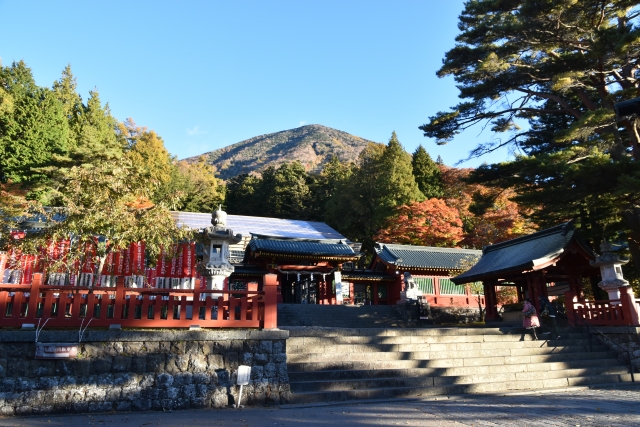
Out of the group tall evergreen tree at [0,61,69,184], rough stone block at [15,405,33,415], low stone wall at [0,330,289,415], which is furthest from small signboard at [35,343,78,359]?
tall evergreen tree at [0,61,69,184]

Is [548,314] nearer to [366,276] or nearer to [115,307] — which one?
[115,307]

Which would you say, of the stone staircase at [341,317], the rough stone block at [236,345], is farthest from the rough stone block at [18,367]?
the stone staircase at [341,317]

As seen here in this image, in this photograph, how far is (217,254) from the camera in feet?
34.7

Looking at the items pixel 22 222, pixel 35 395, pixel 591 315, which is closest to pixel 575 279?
pixel 591 315

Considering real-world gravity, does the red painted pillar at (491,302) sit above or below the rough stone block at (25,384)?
above

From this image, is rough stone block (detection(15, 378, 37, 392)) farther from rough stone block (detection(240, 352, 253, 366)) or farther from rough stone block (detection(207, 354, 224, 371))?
rough stone block (detection(240, 352, 253, 366))

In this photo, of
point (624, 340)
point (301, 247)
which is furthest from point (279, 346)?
point (301, 247)

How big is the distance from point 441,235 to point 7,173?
82.4ft

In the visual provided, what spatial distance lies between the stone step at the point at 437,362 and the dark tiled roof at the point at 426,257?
11700 mm

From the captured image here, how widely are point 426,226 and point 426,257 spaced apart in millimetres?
3465

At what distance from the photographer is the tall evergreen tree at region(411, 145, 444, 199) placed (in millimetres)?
33938

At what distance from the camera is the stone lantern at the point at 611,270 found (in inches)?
451

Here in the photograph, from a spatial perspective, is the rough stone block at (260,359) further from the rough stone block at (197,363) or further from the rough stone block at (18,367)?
the rough stone block at (18,367)

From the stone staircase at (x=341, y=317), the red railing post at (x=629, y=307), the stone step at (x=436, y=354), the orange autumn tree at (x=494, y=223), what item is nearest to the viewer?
the stone step at (x=436, y=354)
